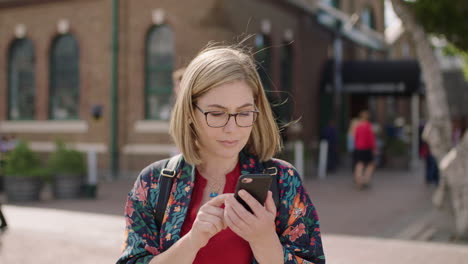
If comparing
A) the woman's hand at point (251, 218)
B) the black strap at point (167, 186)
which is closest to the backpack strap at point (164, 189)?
the black strap at point (167, 186)

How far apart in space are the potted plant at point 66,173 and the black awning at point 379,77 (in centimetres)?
1264

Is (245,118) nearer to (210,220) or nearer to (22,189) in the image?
(210,220)

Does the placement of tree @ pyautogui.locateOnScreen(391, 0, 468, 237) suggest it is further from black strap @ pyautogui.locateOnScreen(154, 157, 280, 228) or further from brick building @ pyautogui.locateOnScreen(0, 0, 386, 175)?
brick building @ pyautogui.locateOnScreen(0, 0, 386, 175)

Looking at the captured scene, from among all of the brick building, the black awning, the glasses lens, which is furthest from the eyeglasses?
the black awning

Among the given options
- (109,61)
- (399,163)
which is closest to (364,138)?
(399,163)

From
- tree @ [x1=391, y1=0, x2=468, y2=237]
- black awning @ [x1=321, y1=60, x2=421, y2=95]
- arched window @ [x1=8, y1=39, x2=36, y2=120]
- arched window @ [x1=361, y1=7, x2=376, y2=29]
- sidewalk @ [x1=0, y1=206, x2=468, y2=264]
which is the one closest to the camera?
sidewalk @ [x1=0, y1=206, x2=468, y2=264]

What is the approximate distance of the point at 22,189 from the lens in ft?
36.1

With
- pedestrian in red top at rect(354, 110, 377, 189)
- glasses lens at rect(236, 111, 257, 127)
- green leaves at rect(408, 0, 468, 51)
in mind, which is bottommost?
pedestrian in red top at rect(354, 110, 377, 189)

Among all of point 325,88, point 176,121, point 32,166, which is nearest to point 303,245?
point 176,121

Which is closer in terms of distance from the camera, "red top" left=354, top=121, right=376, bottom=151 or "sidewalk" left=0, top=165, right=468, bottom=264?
"sidewalk" left=0, top=165, right=468, bottom=264

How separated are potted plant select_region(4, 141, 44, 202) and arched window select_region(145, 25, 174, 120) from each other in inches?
211

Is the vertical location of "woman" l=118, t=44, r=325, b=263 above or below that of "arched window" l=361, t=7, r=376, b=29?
below

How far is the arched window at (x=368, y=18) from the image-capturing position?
31.4 meters

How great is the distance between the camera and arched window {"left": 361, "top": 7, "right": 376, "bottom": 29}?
103 ft
